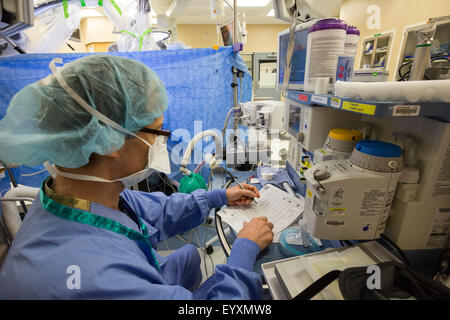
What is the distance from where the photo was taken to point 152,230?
1062mm

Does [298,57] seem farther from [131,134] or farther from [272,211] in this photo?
[131,134]

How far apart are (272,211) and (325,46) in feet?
2.57

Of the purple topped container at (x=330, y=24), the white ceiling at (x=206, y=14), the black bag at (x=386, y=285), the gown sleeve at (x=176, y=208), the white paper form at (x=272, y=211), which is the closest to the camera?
the black bag at (x=386, y=285)

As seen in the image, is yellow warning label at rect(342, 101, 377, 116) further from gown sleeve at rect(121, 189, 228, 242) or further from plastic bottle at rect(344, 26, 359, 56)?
gown sleeve at rect(121, 189, 228, 242)

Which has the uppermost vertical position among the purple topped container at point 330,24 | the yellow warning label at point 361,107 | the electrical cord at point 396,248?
the purple topped container at point 330,24

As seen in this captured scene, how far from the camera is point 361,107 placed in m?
0.60

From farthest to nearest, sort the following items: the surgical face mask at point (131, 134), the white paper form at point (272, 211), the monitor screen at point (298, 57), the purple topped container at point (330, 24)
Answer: the monitor screen at point (298, 57), the white paper form at point (272, 211), the purple topped container at point (330, 24), the surgical face mask at point (131, 134)

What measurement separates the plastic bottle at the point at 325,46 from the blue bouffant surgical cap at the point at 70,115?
75 cm

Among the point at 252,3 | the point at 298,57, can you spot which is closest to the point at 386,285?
the point at 298,57

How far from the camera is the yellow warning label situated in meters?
0.56

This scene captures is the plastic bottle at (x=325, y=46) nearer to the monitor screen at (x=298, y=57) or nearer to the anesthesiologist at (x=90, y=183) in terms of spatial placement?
the monitor screen at (x=298, y=57)

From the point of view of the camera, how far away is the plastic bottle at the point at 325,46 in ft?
2.85

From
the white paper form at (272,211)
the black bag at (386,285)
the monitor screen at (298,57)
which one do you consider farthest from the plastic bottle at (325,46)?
the black bag at (386,285)

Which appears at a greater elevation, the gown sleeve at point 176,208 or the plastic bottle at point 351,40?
the plastic bottle at point 351,40
